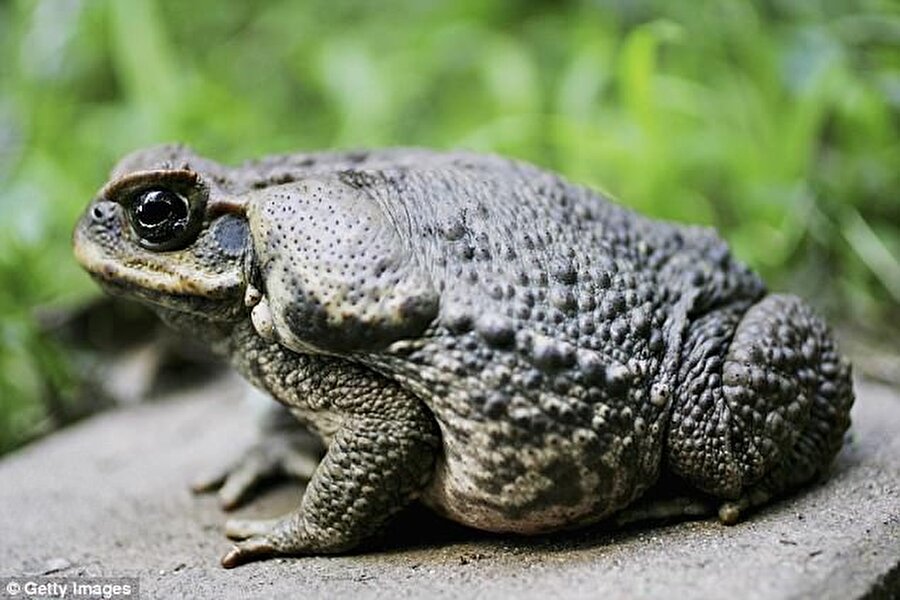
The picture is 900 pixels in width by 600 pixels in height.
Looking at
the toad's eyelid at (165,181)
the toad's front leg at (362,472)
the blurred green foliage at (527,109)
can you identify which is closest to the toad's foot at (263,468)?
the toad's front leg at (362,472)

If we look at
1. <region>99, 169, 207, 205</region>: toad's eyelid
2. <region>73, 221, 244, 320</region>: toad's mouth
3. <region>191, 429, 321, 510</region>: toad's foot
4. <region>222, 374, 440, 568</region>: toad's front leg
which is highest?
<region>99, 169, 207, 205</region>: toad's eyelid

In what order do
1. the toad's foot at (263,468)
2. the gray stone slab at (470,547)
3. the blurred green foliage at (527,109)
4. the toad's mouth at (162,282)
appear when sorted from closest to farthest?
the gray stone slab at (470,547) < the toad's mouth at (162,282) < the toad's foot at (263,468) < the blurred green foliage at (527,109)

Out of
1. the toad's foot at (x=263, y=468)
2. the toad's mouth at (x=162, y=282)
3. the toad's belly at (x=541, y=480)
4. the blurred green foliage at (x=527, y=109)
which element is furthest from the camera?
the blurred green foliage at (x=527, y=109)

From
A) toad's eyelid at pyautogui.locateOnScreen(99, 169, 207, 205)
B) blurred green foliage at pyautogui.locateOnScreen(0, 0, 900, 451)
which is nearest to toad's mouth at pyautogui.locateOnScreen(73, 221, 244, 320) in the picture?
toad's eyelid at pyautogui.locateOnScreen(99, 169, 207, 205)

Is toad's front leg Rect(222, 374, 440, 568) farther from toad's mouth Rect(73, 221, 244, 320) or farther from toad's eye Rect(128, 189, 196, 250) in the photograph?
toad's eye Rect(128, 189, 196, 250)

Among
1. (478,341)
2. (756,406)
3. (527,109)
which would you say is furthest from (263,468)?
(527,109)

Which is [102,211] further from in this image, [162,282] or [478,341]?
[478,341]

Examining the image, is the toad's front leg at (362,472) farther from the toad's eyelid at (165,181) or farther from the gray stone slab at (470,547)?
the toad's eyelid at (165,181)
